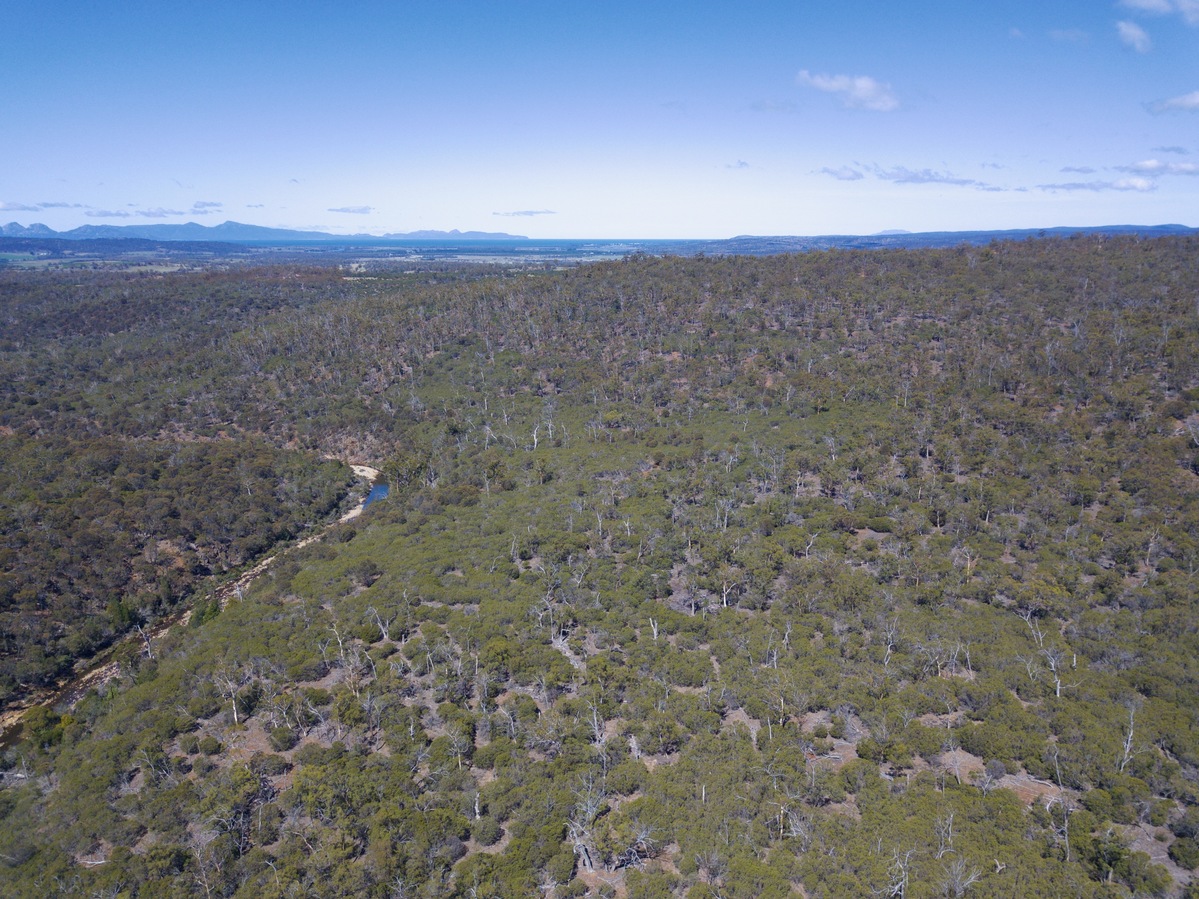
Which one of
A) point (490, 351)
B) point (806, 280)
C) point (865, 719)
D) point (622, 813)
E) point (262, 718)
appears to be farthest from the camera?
point (806, 280)

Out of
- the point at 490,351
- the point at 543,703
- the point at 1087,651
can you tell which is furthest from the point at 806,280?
the point at 543,703

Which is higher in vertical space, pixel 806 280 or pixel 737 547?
pixel 806 280

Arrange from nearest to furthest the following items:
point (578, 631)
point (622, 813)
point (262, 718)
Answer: point (622, 813)
point (262, 718)
point (578, 631)

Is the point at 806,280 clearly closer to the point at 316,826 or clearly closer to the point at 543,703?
the point at 543,703

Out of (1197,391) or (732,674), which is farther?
(1197,391)

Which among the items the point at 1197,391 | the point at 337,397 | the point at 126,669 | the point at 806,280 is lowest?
the point at 126,669

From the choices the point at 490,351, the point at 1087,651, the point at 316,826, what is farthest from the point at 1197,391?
the point at 490,351
